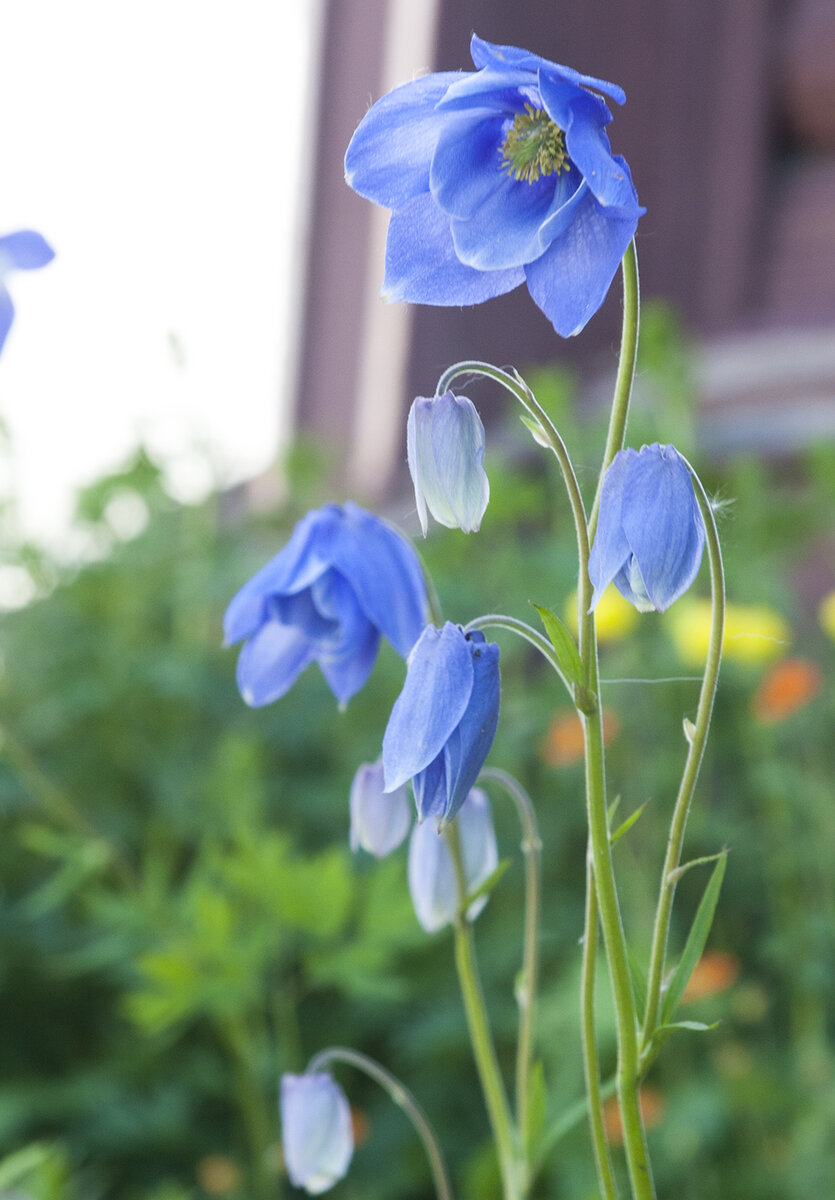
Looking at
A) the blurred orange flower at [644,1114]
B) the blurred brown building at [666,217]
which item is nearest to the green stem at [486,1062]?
the blurred orange flower at [644,1114]

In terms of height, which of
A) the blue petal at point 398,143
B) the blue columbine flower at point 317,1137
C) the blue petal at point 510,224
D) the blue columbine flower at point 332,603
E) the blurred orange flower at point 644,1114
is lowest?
the blurred orange flower at point 644,1114

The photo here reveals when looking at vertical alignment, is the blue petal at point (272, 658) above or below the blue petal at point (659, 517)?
below

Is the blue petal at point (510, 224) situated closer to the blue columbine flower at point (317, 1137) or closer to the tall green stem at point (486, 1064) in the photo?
the tall green stem at point (486, 1064)

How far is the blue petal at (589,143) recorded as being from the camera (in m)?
0.39

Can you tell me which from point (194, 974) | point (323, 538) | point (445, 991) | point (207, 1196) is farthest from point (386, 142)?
point (207, 1196)

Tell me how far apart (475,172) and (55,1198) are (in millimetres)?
882

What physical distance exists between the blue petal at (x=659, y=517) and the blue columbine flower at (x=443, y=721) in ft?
0.25

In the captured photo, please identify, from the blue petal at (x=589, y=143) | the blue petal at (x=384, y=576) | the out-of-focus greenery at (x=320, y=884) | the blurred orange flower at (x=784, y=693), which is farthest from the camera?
the blurred orange flower at (x=784, y=693)

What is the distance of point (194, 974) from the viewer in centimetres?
102

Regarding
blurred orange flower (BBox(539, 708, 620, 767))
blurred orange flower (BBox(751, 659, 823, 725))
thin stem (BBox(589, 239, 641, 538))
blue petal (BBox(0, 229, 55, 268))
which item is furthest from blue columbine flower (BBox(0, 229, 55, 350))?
blurred orange flower (BBox(751, 659, 823, 725))

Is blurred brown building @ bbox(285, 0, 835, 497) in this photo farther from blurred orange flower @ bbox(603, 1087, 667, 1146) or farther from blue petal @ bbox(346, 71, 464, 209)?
blue petal @ bbox(346, 71, 464, 209)

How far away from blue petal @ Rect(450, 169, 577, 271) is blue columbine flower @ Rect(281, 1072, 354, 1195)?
0.47 meters

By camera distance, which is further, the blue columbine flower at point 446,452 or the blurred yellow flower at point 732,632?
the blurred yellow flower at point 732,632

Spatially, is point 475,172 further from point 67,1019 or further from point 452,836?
point 67,1019
